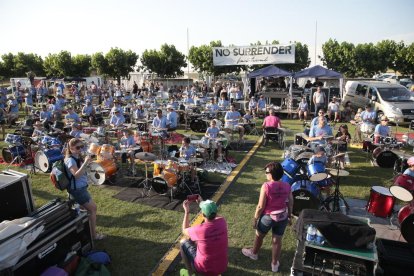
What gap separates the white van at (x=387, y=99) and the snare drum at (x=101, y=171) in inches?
506

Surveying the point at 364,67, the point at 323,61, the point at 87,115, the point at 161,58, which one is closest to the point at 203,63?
the point at 161,58

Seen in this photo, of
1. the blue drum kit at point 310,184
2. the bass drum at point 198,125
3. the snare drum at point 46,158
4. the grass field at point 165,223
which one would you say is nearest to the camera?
the grass field at point 165,223

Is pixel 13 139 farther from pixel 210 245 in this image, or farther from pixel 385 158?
pixel 385 158

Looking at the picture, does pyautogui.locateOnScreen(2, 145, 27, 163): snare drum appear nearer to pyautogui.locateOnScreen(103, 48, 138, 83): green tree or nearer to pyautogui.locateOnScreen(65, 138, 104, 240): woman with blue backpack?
pyautogui.locateOnScreen(65, 138, 104, 240): woman with blue backpack

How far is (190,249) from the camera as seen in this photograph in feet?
14.4

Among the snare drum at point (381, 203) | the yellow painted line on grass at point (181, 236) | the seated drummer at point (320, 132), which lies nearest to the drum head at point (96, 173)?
the yellow painted line on grass at point (181, 236)

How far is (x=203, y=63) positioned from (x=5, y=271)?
36.8 metres

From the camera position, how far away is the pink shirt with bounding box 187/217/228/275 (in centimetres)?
409

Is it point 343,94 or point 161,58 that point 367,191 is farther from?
point 161,58

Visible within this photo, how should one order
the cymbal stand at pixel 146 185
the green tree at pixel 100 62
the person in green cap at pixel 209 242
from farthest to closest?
the green tree at pixel 100 62 → the cymbal stand at pixel 146 185 → the person in green cap at pixel 209 242

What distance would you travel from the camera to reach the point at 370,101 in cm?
1797

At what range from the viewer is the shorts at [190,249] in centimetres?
431

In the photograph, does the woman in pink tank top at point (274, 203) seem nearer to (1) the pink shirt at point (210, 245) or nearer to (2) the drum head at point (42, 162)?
(1) the pink shirt at point (210, 245)

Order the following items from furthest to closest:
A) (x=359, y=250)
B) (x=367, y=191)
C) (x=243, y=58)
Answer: (x=243, y=58), (x=367, y=191), (x=359, y=250)
